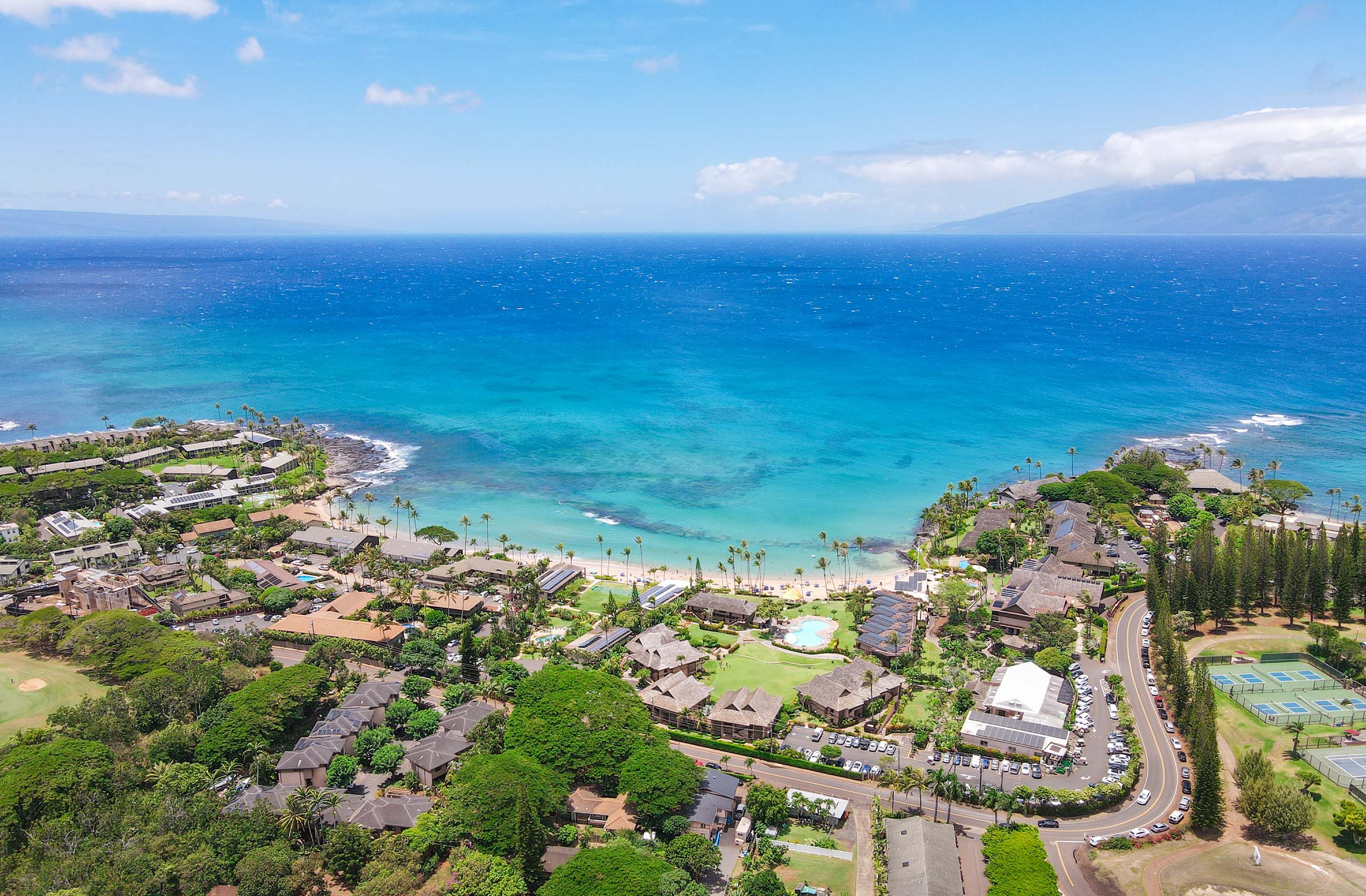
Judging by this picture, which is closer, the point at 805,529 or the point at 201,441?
the point at 805,529

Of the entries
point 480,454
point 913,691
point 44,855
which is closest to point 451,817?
point 44,855

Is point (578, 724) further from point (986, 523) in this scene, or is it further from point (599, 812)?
point (986, 523)

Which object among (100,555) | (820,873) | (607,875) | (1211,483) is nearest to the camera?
(607,875)

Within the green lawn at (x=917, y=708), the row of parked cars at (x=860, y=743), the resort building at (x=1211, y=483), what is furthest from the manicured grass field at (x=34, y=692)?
the resort building at (x=1211, y=483)

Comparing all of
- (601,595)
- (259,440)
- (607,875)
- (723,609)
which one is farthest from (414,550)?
(607,875)

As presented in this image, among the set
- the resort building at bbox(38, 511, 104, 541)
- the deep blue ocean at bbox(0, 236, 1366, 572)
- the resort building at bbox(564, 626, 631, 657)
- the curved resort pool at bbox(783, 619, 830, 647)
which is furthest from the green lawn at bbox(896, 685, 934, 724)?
the resort building at bbox(38, 511, 104, 541)

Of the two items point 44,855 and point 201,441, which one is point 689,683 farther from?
point 201,441
